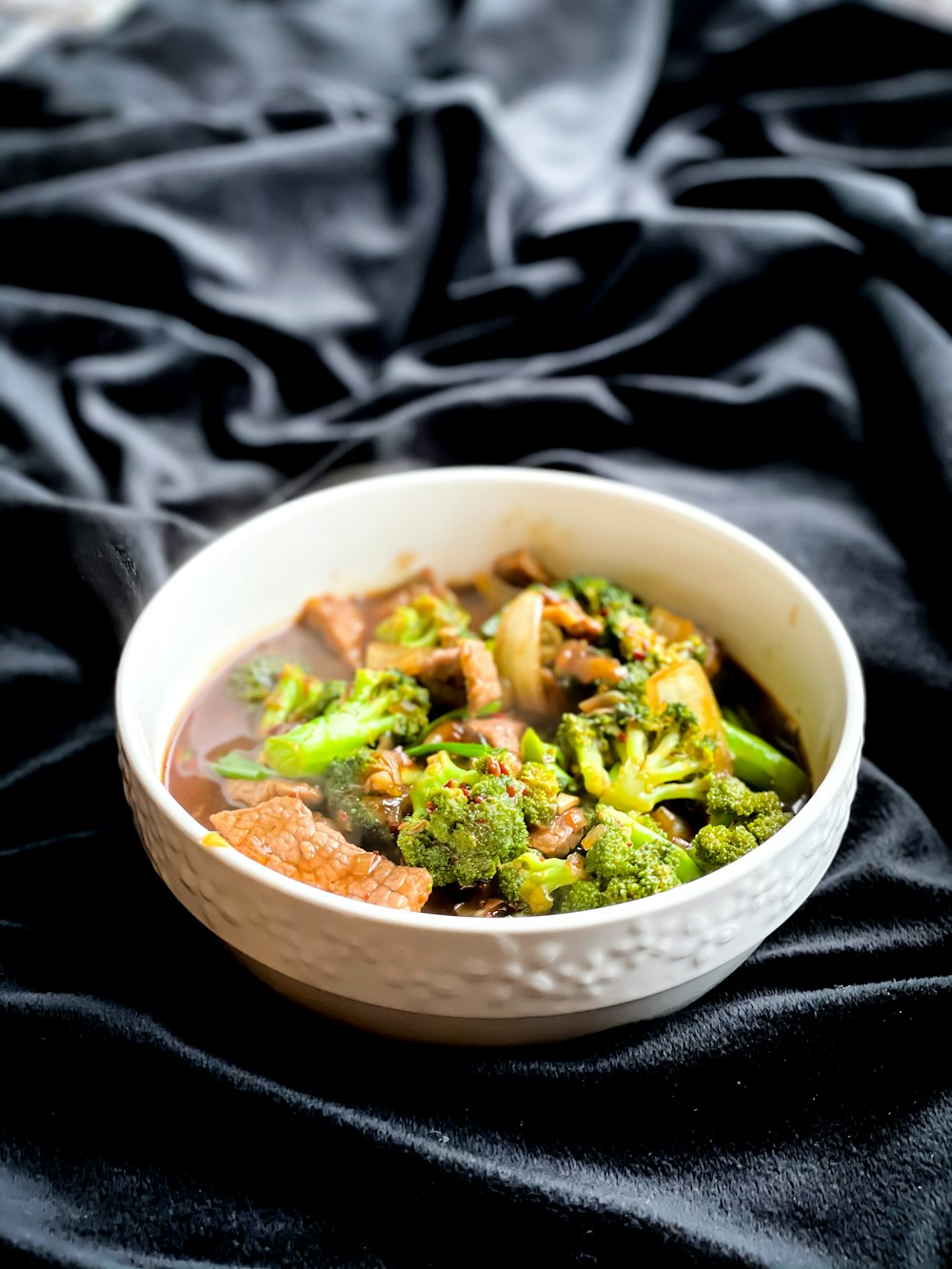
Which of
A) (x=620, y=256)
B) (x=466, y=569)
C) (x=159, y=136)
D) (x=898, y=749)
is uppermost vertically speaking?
(x=159, y=136)

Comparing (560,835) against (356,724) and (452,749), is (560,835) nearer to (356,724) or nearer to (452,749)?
(452,749)

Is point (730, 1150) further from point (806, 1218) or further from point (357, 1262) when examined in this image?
point (357, 1262)

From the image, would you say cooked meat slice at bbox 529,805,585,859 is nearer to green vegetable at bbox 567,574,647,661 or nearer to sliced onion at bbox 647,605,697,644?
green vegetable at bbox 567,574,647,661

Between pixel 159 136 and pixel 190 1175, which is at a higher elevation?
pixel 159 136

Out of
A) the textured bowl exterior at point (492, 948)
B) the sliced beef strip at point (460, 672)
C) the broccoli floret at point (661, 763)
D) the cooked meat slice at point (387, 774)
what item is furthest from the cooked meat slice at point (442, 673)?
the textured bowl exterior at point (492, 948)

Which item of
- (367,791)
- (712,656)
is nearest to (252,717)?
(367,791)

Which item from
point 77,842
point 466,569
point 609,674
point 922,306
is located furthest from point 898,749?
point 77,842

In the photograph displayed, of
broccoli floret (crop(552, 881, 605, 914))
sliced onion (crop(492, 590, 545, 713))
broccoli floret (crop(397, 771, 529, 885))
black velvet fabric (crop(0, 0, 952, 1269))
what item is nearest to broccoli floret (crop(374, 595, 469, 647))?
sliced onion (crop(492, 590, 545, 713))
